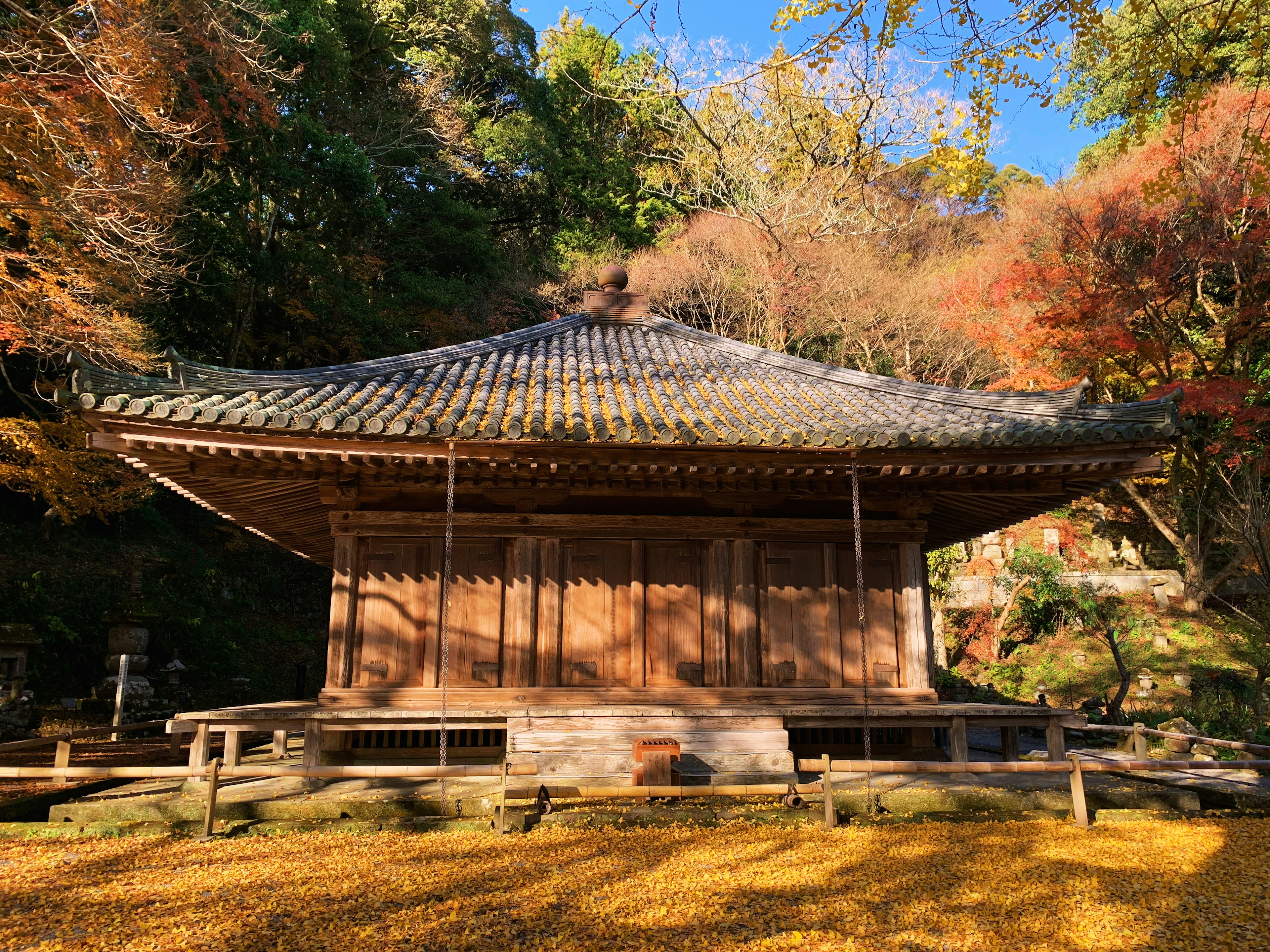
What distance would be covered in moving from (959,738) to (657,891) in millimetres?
5221

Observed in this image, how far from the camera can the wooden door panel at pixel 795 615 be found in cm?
990

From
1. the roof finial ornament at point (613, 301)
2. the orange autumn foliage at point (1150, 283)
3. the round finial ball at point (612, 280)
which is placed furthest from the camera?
the orange autumn foliage at point (1150, 283)

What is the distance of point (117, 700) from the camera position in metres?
15.6

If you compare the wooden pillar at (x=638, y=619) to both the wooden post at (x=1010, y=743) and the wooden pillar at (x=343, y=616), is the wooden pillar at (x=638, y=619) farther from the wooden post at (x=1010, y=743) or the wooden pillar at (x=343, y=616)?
the wooden post at (x=1010, y=743)

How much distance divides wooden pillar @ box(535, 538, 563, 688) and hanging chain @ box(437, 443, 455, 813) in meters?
1.09

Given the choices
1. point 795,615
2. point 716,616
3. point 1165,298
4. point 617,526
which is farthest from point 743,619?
point 1165,298

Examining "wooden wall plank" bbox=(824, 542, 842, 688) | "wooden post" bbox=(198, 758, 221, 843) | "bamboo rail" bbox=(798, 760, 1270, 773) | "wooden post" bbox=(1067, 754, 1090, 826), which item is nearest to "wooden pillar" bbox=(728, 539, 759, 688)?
"wooden wall plank" bbox=(824, 542, 842, 688)

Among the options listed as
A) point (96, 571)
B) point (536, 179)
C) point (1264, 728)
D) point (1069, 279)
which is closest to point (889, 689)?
Answer: point (1264, 728)

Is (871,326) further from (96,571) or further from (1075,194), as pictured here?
(96,571)

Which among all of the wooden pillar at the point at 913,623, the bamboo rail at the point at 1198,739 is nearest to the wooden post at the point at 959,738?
the wooden pillar at the point at 913,623

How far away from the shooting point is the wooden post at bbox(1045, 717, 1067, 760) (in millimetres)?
9500

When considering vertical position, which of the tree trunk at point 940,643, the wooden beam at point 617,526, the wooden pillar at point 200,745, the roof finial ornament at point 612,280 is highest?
the roof finial ornament at point 612,280

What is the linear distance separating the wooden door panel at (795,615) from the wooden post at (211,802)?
6133 mm

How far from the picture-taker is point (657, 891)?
18.7 feet
